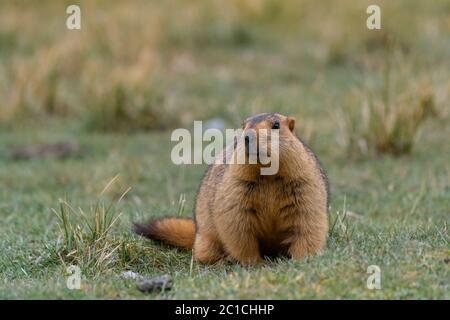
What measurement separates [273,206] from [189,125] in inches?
238

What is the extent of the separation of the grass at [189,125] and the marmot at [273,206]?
158 millimetres

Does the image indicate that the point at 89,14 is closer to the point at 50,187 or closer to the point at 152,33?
the point at 152,33

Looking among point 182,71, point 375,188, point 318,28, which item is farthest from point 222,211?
point 318,28

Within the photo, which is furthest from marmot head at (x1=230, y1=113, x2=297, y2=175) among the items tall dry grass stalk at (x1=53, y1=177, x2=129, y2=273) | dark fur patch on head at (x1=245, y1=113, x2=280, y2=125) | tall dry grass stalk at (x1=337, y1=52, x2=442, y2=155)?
tall dry grass stalk at (x1=337, y1=52, x2=442, y2=155)

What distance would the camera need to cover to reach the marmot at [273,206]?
516cm

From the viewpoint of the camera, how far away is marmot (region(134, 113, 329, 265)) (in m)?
5.16

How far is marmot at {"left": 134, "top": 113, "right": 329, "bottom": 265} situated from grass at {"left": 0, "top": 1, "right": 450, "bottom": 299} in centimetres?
16

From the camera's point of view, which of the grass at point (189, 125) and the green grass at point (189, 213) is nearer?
the green grass at point (189, 213)

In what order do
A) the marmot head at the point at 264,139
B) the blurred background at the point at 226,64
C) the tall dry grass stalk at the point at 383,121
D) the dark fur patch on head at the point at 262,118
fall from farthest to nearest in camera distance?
the blurred background at the point at 226,64
the tall dry grass stalk at the point at 383,121
the dark fur patch on head at the point at 262,118
the marmot head at the point at 264,139

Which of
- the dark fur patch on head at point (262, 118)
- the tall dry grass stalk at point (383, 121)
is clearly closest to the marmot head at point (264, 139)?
the dark fur patch on head at point (262, 118)

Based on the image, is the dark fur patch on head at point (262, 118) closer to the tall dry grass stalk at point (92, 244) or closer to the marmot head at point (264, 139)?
the marmot head at point (264, 139)

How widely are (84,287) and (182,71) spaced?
8.81 meters
